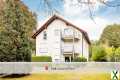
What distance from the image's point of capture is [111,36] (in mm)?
51906

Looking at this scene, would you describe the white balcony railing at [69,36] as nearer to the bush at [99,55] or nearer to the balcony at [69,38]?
the balcony at [69,38]

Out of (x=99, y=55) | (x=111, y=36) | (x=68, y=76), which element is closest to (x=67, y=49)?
(x=111, y=36)

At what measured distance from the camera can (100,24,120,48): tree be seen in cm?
4851

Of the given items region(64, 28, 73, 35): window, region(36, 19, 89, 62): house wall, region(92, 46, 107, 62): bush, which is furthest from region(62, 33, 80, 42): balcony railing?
region(92, 46, 107, 62): bush

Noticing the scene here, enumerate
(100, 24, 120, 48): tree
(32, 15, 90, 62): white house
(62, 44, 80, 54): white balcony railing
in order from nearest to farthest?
(100, 24, 120, 48): tree, (62, 44, 80, 54): white balcony railing, (32, 15, 90, 62): white house

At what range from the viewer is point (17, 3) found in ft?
12.9

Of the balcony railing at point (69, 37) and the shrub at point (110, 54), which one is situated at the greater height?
the balcony railing at point (69, 37)

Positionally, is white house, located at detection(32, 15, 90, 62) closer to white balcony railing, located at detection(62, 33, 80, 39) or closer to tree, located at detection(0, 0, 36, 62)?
white balcony railing, located at detection(62, 33, 80, 39)

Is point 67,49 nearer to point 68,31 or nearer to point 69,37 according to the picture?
point 69,37

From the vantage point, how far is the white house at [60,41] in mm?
50062

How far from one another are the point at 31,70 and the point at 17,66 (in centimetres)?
111

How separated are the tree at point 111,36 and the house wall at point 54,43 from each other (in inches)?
121

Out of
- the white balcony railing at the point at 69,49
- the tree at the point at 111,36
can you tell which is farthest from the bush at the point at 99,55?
the white balcony railing at the point at 69,49

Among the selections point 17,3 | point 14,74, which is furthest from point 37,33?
point 17,3
